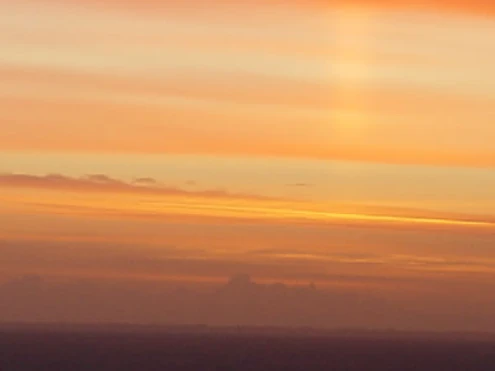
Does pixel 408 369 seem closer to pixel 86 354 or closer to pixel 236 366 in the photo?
pixel 236 366

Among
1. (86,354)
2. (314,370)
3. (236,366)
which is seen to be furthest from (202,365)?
(86,354)

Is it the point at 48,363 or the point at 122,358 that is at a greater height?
the point at 122,358

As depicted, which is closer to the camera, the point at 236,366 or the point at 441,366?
the point at 236,366

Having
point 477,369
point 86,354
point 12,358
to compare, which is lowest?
point 477,369

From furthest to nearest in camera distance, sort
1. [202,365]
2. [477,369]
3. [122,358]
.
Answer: [122,358], [202,365], [477,369]

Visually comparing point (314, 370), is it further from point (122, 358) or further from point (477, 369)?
point (122, 358)

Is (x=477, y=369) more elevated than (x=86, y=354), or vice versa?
(x=86, y=354)

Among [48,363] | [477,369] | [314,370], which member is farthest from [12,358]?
[477,369]

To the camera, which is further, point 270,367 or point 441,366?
point 441,366

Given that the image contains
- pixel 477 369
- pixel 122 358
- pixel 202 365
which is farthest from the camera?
pixel 122 358
